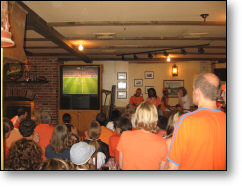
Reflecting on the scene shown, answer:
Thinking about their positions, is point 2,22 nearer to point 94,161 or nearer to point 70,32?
point 94,161

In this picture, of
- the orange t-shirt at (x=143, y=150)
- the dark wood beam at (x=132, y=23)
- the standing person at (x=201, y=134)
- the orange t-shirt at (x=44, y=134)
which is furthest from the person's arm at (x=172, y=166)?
the dark wood beam at (x=132, y=23)

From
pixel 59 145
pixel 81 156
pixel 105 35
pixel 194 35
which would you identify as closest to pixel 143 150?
pixel 81 156

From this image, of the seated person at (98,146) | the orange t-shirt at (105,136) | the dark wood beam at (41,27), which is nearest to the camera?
the seated person at (98,146)

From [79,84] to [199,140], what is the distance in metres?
5.91

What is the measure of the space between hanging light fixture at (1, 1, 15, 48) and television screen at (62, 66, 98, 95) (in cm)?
538

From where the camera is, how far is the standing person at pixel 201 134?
1.67m

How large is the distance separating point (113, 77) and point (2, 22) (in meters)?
6.77

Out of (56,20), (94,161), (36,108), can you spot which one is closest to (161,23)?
(56,20)

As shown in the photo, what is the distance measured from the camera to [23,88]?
7.23 metres

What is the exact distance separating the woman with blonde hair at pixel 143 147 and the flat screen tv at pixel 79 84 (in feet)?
17.4

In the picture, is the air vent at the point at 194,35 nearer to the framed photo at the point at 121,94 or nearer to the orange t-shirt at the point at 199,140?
the orange t-shirt at the point at 199,140

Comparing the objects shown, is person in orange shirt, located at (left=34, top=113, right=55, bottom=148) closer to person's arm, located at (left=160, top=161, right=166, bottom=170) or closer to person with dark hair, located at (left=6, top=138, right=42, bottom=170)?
person with dark hair, located at (left=6, top=138, right=42, bottom=170)

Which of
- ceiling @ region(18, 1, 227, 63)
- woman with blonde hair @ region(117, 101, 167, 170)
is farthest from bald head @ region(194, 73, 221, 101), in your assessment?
ceiling @ region(18, 1, 227, 63)

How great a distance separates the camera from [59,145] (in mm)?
2574
